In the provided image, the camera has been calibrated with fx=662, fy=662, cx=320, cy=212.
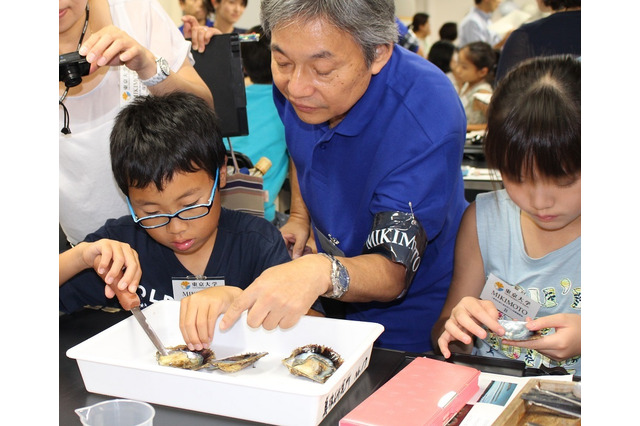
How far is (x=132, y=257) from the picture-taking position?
1269 mm

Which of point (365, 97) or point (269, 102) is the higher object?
point (365, 97)

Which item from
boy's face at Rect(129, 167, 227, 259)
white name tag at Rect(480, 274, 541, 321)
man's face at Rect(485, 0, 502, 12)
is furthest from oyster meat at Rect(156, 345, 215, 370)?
man's face at Rect(485, 0, 502, 12)

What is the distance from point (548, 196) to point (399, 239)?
0.28m

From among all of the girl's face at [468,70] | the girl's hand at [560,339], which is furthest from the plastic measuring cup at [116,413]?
the girl's face at [468,70]

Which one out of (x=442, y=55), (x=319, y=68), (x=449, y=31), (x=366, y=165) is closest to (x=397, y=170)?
(x=366, y=165)

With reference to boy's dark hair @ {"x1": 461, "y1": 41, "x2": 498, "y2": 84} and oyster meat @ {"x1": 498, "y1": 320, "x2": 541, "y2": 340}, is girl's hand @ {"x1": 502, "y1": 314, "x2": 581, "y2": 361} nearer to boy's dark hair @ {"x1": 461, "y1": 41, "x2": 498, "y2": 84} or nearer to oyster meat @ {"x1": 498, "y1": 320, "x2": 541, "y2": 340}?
oyster meat @ {"x1": 498, "y1": 320, "x2": 541, "y2": 340}

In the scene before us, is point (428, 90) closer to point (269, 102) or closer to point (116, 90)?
point (116, 90)

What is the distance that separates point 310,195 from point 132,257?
488 millimetres

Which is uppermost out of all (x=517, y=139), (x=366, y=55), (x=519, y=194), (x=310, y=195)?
(x=366, y=55)

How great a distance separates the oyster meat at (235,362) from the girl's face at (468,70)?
14.0ft

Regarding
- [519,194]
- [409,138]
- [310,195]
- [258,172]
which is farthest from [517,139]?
[258,172]

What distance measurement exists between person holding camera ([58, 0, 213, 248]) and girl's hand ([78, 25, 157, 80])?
0.06ft

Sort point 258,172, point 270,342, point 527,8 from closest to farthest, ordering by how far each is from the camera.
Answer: point 270,342
point 258,172
point 527,8

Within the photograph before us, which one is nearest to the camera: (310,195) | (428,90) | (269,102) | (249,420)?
(249,420)
